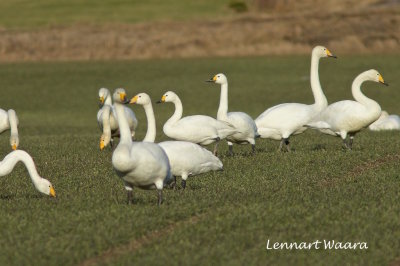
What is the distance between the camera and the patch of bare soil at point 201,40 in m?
47.1

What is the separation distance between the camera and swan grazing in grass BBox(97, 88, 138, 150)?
59.2 ft

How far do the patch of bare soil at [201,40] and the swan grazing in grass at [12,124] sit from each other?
26.6 metres

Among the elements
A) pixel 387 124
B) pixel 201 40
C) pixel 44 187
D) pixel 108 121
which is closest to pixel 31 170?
pixel 44 187

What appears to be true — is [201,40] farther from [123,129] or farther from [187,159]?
[123,129]

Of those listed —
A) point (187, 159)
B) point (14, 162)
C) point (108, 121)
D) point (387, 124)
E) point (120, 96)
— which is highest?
point (120, 96)

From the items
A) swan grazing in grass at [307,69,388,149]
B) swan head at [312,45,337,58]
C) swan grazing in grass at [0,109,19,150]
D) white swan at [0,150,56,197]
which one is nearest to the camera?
white swan at [0,150,56,197]

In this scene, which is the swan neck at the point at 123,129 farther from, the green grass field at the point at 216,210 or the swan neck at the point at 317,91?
the swan neck at the point at 317,91

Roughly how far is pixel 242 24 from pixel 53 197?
36.9 meters

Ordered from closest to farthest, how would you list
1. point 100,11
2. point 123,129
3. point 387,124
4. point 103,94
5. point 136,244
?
point 136,244
point 123,129
point 103,94
point 387,124
point 100,11

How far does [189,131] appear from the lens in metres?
15.9

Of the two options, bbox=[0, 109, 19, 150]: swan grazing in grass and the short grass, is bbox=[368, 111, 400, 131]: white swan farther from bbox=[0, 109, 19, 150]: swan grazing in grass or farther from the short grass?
the short grass

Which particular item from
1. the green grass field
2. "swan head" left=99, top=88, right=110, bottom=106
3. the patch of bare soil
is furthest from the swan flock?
the patch of bare soil

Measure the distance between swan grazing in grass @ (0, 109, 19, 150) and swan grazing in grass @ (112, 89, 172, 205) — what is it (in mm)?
6623

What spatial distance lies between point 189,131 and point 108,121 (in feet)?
10.2
